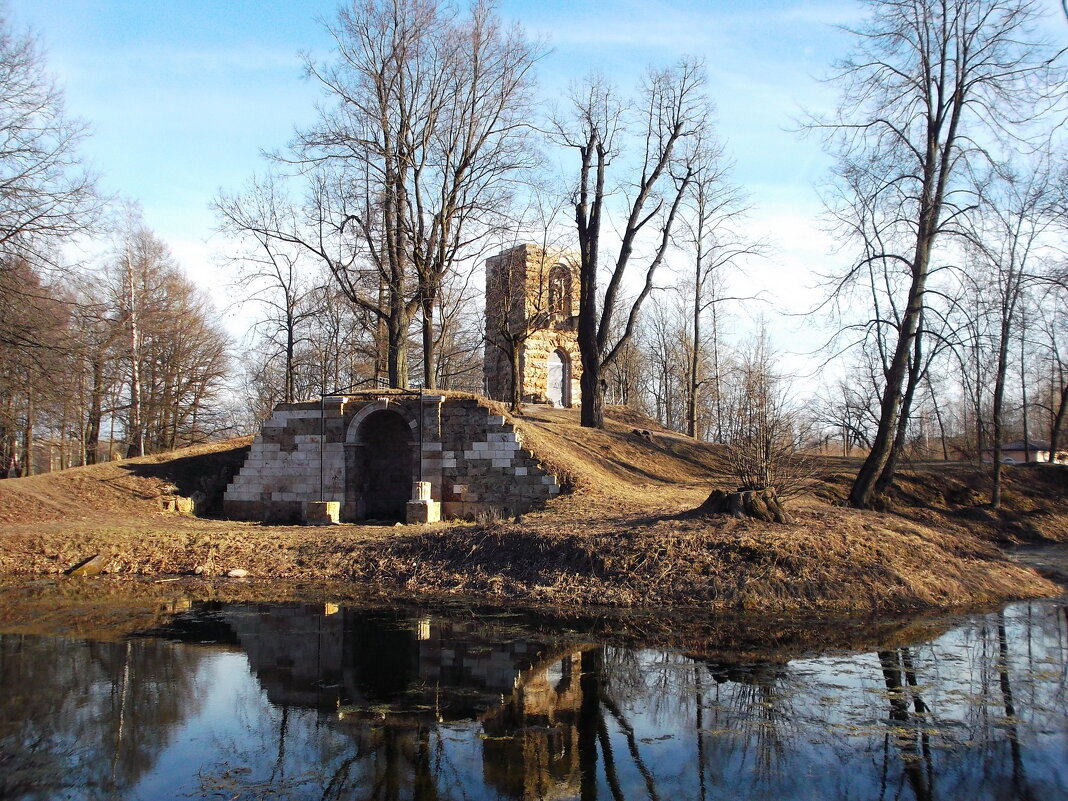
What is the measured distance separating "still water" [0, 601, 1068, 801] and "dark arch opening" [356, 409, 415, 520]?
9956 mm

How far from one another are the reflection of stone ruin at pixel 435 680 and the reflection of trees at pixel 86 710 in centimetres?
94

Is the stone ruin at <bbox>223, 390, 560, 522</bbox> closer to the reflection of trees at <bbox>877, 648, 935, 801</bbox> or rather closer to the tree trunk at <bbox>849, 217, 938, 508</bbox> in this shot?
the tree trunk at <bbox>849, 217, 938, 508</bbox>

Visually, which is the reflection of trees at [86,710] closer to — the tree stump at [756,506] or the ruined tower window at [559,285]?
the tree stump at [756,506]

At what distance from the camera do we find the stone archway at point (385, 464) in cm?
1953

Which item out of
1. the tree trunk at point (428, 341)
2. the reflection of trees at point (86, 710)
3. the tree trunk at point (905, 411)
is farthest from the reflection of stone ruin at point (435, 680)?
the tree trunk at point (428, 341)

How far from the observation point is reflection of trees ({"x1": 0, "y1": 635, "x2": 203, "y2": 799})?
5559 millimetres

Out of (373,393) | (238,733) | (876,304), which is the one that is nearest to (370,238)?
(373,393)

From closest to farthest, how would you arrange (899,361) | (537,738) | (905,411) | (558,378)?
1. (537,738)
2. (899,361)
3. (905,411)
4. (558,378)

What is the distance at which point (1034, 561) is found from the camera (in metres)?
15.4

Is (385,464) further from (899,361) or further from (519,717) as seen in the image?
(519,717)

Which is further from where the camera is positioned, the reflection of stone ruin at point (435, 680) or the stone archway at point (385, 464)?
the stone archway at point (385, 464)

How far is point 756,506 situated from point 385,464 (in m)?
10.7

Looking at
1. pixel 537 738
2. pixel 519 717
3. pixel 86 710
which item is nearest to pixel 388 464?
pixel 86 710

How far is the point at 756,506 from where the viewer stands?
1208 cm
